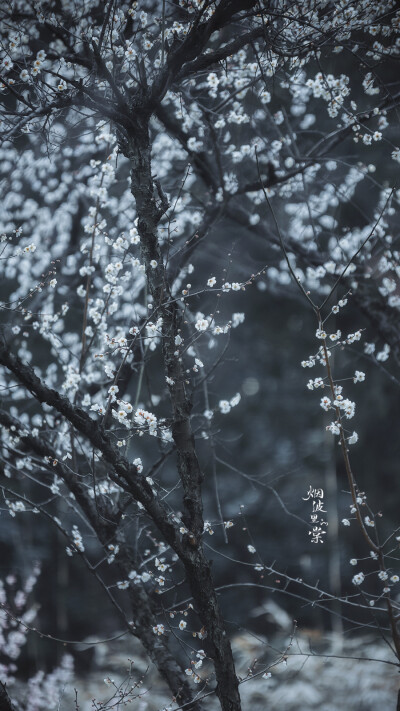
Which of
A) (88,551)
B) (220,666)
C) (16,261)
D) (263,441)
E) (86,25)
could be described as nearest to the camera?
(220,666)

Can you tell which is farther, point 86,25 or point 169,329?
point 86,25

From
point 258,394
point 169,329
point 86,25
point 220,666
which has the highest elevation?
point 258,394

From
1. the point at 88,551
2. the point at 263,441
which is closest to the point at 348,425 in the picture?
the point at 263,441

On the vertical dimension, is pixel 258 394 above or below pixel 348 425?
above

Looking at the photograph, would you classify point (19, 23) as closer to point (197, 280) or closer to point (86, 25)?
point (86, 25)

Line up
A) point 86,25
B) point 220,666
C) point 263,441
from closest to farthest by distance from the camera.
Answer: point 220,666 < point 86,25 < point 263,441

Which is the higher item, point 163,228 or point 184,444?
point 163,228
